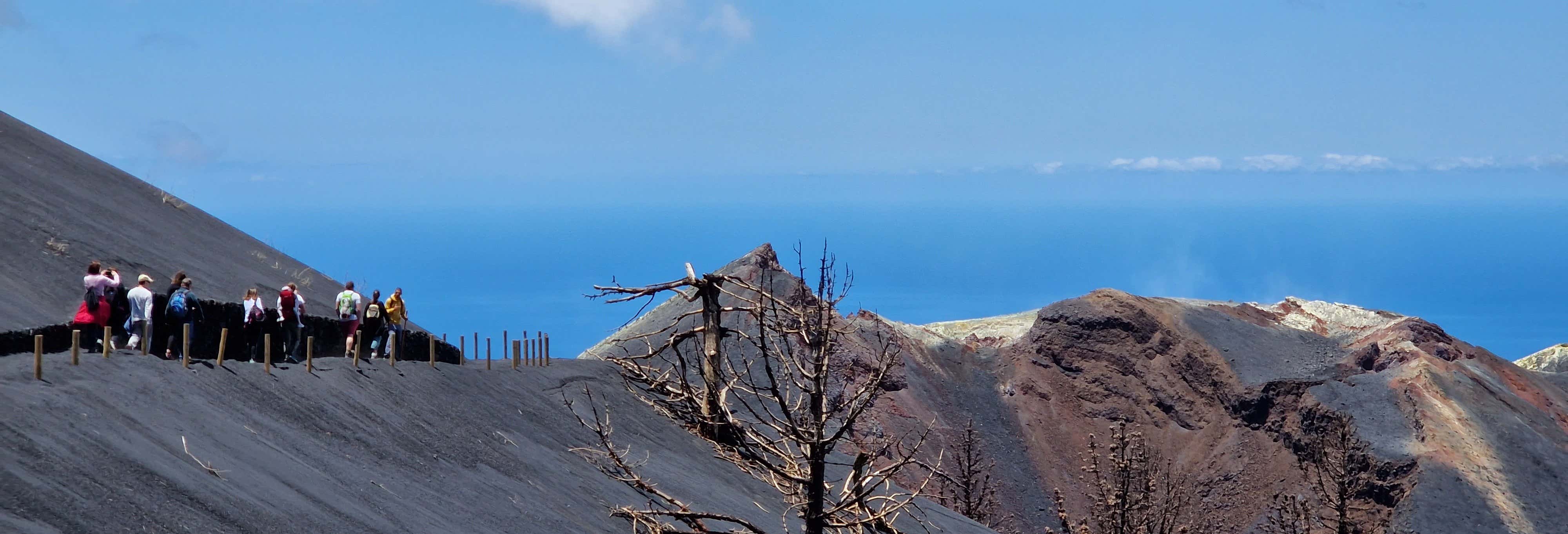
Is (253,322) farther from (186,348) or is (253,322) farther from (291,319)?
(186,348)

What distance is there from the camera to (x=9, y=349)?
18.8 metres

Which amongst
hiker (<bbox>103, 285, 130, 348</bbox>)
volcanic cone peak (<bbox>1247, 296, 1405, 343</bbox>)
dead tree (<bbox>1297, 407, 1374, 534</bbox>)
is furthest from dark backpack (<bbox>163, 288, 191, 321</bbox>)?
volcanic cone peak (<bbox>1247, 296, 1405, 343</bbox>)

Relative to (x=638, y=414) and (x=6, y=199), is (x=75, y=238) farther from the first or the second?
(x=638, y=414)

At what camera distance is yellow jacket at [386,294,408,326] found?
25328 mm

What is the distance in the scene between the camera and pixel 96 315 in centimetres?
1905

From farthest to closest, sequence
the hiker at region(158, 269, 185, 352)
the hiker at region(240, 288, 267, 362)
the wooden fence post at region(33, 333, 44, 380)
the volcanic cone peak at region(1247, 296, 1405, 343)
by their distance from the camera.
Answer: the volcanic cone peak at region(1247, 296, 1405, 343) → the hiker at region(240, 288, 267, 362) → the hiker at region(158, 269, 185, 352) → the wooden fence post at region(33, 333, 44, 380)

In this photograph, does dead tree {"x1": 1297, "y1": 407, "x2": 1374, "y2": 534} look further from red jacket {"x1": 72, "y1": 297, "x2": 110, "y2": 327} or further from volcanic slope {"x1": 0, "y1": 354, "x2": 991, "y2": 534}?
red jacket {"x1": 72, "y1": 297, "x2": 110, "y2": 327}

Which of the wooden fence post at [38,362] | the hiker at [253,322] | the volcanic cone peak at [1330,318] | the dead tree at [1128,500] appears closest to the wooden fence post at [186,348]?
the hiker at [253,322]

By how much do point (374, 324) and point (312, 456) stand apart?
6.36 m

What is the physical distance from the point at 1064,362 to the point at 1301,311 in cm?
1363

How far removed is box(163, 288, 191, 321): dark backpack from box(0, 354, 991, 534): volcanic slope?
0.88 metres

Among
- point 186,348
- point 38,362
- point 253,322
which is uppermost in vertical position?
point 253,322

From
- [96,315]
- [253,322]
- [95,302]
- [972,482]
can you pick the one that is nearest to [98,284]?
[95,302]

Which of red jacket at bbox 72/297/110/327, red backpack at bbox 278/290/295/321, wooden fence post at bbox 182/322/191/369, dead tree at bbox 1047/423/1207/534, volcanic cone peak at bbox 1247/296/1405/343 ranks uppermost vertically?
volcanic cone peak at bbox 1247/296/1405/343
